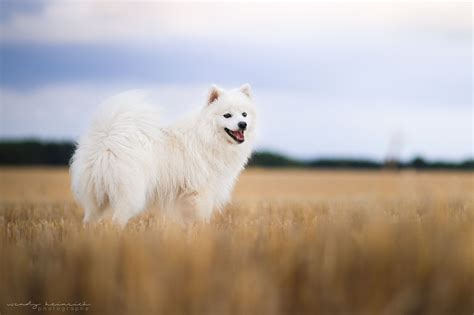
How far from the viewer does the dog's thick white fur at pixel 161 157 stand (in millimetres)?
5836

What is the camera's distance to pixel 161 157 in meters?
6.57

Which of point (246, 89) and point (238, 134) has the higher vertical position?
point (246, 89)

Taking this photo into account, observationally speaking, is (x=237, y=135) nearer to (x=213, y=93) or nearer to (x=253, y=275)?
(x=213, y=93)

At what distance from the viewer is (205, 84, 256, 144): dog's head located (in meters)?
6.68

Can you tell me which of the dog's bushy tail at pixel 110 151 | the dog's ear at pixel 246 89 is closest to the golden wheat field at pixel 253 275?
the dog's bushy tail at pixel 110 151

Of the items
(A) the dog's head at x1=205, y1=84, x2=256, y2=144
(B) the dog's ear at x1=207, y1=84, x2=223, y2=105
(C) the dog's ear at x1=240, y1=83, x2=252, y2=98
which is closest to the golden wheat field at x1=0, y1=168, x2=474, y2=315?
(A) the dog's head at x1=205, y1=84, x2=256, y2=144

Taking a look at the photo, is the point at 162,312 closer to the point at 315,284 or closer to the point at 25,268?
the point at 315,284

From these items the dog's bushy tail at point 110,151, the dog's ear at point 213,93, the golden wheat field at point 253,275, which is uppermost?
the dog's ear at point 213,93

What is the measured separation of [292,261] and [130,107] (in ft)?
13.7

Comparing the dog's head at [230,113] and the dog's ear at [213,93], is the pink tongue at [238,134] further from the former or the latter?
the dog's ear at [213,93]

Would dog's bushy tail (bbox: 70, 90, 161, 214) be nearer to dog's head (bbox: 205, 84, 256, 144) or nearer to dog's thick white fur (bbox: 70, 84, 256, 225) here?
dog's thick white fur (bbox: 70, 84, 256, 225)

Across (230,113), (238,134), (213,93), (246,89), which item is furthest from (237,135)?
(246,89)

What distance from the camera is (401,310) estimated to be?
253 centimetres

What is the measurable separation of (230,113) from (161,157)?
1213mm
